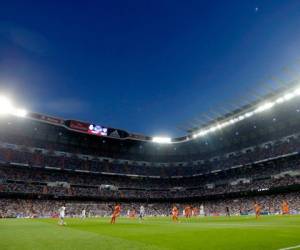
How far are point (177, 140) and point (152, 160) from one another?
1167 centimetres

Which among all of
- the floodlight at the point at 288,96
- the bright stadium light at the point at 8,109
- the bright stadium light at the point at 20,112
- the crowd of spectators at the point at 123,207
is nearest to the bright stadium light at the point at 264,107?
the floodlight at the point at 288,96

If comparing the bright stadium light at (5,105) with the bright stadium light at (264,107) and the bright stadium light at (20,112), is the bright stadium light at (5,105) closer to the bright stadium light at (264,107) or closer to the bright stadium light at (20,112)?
the bright stadium light at (20,112)

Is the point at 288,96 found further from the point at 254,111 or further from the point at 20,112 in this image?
the point at 20,112

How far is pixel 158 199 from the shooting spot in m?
82.4

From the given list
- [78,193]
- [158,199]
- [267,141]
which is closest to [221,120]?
[267,141]

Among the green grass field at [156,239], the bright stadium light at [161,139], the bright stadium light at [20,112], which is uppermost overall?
the bright stadium light at [161,139]

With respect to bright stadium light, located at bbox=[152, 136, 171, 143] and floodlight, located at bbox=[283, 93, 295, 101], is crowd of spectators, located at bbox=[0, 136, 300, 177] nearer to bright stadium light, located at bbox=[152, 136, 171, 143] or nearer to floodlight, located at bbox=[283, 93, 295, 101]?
bright stadium light, located at bbox=[152, 136, 171, 143]

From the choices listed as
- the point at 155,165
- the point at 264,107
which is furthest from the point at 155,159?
the point at 264,107

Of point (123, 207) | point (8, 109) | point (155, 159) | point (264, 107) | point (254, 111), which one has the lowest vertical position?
point (123, 207)

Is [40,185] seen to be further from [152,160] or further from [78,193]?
[152,160]

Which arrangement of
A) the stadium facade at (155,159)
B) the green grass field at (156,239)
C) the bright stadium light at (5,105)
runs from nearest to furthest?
the green grass field at (156,239)
the bright stadium light at (5,105)
the stadium facade at (155,159)

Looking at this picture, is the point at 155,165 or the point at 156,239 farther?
the point at 155,165

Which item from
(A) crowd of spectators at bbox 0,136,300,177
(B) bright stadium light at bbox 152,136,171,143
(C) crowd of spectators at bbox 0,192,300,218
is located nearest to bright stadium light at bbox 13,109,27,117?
(A) crowd of spectators at bbox 0,136,300,177

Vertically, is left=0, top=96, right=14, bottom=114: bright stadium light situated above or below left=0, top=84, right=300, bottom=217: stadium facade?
above
